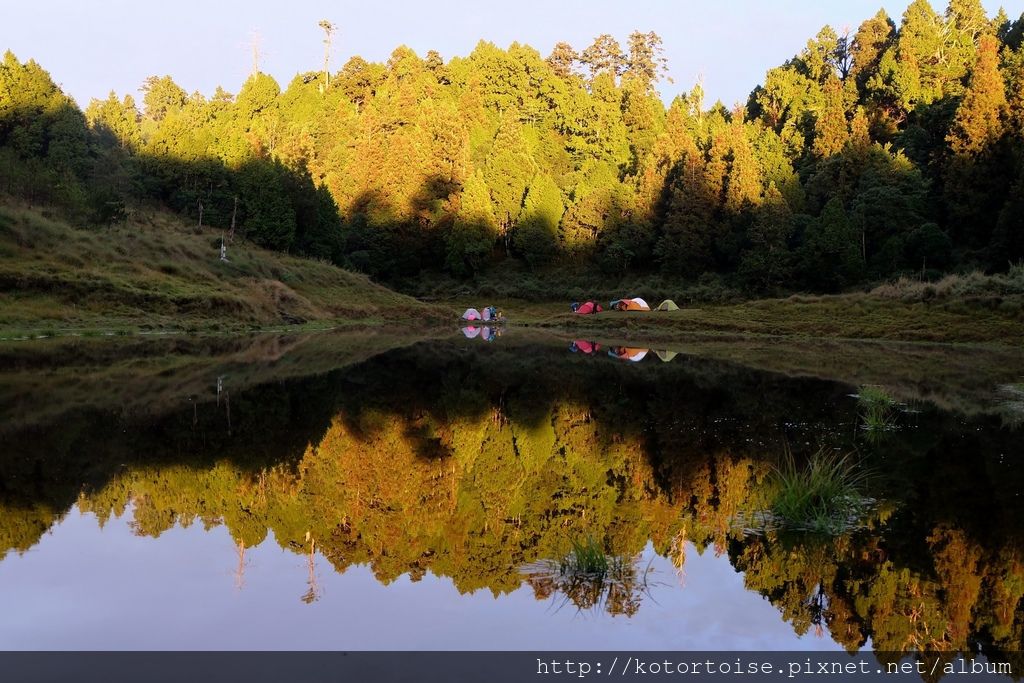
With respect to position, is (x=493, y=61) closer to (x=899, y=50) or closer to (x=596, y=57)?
(x=596, y=57)

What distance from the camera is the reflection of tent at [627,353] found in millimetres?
31578

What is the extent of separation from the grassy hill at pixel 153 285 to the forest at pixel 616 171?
5806mm

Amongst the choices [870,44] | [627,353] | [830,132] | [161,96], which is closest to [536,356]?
[627,353]

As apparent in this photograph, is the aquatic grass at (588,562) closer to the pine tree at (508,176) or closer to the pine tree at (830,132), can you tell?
the pine tree at (830,132)

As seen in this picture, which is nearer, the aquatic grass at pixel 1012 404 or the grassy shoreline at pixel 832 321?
the aquatic grass at pixel 1012 404

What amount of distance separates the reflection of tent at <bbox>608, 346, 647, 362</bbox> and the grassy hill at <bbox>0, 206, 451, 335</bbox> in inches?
740

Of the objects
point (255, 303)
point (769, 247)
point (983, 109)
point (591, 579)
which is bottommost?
point (591, 579)

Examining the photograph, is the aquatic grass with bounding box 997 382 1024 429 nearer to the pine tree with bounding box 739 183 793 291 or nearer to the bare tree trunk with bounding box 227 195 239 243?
the pine tree with bounding box 739 183 793 291

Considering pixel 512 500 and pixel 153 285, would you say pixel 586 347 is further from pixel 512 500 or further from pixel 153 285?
pixel 512 500

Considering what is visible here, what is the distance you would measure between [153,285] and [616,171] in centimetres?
5332

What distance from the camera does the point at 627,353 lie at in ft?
111

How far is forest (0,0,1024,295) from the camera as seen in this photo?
5728 centimetres

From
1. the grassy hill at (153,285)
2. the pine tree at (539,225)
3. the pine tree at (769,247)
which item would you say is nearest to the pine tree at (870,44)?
the pine tree at (769,247)

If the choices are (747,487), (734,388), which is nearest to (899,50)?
(734,388)
